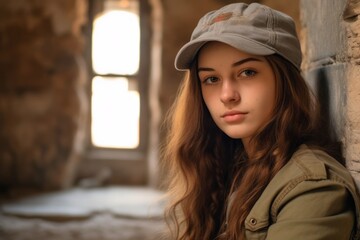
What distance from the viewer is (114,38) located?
4.27m

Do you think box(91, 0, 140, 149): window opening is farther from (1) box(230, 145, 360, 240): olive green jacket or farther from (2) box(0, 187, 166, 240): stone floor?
(1) box(230, 145, 360, 240): olive green jacket

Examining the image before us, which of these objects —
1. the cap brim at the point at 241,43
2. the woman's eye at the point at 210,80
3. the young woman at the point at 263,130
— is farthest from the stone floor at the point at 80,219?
the cap brim at the point at 241,43

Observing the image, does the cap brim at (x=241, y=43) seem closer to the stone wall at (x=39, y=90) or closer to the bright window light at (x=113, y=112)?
the stone wall at (x=39, y=90)

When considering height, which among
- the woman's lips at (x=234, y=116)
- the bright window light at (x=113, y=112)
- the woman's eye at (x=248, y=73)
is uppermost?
the woman's eye at (x=248, y=73)

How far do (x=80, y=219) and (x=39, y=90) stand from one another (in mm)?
1198

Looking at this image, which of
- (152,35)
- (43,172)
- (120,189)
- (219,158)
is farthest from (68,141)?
(219,158)

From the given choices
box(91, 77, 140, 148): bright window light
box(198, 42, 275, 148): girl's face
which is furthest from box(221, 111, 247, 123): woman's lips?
box(91, 77, 140, 148): bright window light

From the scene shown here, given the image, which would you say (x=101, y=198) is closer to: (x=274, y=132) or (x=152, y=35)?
(x=152, y=35)

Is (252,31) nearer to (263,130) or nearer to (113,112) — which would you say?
(263,130)

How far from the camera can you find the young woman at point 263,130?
37.6 inches

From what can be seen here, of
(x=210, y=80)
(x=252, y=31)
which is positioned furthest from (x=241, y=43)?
(x=210, y=80)

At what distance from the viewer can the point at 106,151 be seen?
4.36 metres

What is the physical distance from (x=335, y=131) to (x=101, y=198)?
8.89 ft

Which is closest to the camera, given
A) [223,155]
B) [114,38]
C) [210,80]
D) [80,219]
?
[210,80]
